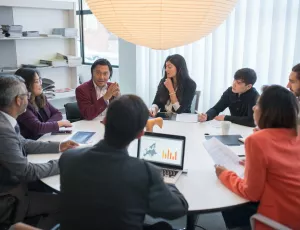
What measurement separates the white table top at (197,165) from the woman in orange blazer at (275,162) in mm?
99

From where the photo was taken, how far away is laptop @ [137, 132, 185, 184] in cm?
Result: 160

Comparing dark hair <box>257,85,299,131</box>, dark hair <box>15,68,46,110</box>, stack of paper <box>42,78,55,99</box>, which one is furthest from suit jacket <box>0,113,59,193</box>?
stack of paper <box>42,78,55,99</box>

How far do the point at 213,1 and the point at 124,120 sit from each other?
2.56 feet

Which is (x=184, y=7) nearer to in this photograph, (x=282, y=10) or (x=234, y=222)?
(x=234, y=222)

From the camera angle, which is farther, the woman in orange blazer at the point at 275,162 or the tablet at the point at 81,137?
the tablet at the point at 81,137

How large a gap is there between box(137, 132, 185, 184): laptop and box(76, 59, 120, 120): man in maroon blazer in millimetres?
1069

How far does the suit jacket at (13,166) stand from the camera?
60.4 inches

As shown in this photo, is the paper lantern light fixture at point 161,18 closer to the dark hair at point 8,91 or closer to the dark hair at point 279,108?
the dark hair at point 279,108

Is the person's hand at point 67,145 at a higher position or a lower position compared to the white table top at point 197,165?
higher

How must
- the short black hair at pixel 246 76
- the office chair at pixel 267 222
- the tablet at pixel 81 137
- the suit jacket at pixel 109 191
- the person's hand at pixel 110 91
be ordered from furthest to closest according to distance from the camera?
the person's hand at pixel 110 91 → the short black hair at pixel 246 76 → the tablet at pixel 81 137 → the office chair at pixel 267 222 → the suit jacket at pixel 109 191

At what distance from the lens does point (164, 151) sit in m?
Result: 1.62

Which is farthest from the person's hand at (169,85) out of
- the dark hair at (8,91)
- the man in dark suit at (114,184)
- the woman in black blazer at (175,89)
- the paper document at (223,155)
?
the man in dark suit at (114,184)

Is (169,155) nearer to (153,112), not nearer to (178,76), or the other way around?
(153,112)

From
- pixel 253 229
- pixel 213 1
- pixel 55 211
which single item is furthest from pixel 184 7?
pixel 55 211
